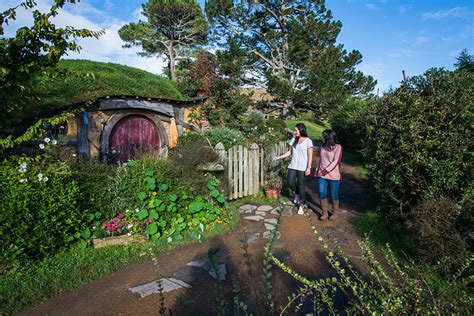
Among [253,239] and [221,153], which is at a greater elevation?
[221,153]

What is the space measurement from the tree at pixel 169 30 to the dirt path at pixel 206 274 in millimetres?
20742

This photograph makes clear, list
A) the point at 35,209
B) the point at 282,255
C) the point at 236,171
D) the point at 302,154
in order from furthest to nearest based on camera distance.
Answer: the point at 236,171 < the point at 302,154 < the point at 282,255 < the point at 35,209

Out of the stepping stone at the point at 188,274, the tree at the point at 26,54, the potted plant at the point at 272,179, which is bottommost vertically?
the stepping stone at the point at 188,274

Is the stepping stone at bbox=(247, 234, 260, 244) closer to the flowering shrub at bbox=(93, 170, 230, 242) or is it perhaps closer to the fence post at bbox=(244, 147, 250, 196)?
the flowering shrub at bbox=(93, 170, 230, 242)

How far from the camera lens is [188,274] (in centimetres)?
318

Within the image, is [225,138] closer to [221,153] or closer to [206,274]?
[221,153]

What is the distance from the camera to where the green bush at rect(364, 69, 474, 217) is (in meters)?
3.44

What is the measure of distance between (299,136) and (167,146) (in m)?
5.94

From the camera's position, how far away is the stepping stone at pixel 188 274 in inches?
121

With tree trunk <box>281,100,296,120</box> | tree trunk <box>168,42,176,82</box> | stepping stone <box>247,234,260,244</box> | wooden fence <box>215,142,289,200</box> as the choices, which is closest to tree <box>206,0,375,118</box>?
tree trunk <box>281,100,296,120</box>

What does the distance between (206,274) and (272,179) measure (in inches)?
142

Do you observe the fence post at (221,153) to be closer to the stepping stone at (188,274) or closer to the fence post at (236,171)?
the fence post at (236,171)

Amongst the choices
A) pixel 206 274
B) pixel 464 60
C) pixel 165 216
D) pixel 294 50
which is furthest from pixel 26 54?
pixel 294 50

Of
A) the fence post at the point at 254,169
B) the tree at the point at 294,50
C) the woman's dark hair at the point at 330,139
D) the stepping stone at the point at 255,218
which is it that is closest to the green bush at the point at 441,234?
the woman's dark hair at the point at 330,139
